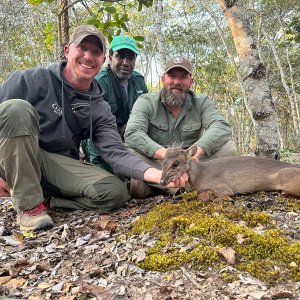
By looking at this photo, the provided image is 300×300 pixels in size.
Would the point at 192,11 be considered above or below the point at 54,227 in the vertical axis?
above

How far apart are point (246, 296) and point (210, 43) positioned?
85.0ft

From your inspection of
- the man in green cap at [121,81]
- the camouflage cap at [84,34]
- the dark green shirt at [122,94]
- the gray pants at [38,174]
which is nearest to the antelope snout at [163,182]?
the gray pants at [38,174]

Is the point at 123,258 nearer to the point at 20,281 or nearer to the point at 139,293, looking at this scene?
the point at 139,293

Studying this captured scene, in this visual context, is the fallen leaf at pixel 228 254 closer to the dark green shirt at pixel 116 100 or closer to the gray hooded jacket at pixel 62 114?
the gray hooded jacket at pixel 62 114

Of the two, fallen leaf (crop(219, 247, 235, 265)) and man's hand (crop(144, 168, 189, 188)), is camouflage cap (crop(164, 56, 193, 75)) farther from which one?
fallen leaf (crop(219, 247, 235, 265))

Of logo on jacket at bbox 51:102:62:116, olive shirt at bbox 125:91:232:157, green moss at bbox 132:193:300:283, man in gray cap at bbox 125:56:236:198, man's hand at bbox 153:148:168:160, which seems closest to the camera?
green moss at bbox 132:193:300:283

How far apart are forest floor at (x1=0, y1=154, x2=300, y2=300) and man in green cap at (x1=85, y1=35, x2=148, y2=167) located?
130 inches

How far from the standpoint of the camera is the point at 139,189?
611 centimetres

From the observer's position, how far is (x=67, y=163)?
5516 mm

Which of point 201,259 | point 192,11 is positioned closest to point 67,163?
point 201,259

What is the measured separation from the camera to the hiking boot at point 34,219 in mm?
4602

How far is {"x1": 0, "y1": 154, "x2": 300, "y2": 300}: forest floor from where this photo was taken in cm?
285

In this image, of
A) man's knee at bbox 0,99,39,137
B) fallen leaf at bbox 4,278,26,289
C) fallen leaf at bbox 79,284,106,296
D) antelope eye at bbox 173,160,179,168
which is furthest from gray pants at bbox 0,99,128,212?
fallen leaf at bbox 79,284,106,296

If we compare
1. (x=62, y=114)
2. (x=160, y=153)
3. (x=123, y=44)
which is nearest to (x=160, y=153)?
(x=160, y=153)
